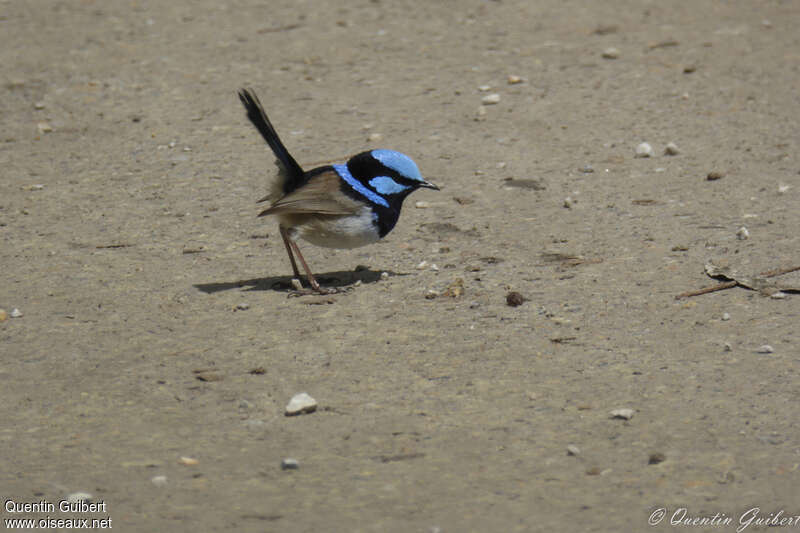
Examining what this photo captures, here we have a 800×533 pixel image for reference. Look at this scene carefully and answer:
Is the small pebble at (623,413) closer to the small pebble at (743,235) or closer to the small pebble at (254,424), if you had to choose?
the small pebble at (254,424)

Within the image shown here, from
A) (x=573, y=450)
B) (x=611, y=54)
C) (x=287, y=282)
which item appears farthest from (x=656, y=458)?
(x=611, y=54)

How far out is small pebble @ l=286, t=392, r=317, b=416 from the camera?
4.40 m

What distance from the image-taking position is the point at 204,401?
179 inches

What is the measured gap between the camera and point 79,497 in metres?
3.79

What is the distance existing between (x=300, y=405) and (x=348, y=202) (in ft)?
5.27

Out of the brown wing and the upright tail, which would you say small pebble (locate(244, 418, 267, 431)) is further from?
the upright tail

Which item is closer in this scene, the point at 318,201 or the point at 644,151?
the point at 318,201

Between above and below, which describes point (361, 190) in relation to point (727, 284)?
above

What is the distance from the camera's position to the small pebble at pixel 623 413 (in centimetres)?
427

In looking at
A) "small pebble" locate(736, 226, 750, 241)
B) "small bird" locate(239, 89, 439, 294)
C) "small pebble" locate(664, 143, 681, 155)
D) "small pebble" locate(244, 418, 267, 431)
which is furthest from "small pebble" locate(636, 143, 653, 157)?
"small pebble" locate(244, 418, 267, 431)

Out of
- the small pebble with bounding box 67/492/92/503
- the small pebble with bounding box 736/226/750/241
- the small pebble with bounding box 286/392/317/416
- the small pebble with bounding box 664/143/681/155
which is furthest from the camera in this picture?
the small pebble with bounding box 664/143/681/155

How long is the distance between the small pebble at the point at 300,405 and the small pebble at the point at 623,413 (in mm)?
1237

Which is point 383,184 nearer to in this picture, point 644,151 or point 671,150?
point 644,151

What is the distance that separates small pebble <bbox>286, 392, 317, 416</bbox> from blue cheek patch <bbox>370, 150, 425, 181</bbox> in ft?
5.77
